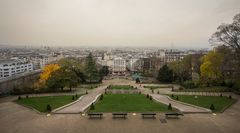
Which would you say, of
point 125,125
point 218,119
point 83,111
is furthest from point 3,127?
point 218,119

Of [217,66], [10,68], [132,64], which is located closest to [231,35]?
[217,66]

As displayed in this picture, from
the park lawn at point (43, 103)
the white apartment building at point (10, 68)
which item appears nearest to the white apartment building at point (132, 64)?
the white apartment building at point (10, 68)

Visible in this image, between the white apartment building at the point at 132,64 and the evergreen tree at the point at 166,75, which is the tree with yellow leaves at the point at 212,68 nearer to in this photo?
the evergreen tree at the point at 166,75

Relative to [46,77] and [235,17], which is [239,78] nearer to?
[235,17]

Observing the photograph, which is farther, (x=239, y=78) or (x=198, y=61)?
(x=198, y=61)

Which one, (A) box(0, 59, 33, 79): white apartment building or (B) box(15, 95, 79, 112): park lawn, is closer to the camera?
(B) box(15, 95, 79, 112): park lawn

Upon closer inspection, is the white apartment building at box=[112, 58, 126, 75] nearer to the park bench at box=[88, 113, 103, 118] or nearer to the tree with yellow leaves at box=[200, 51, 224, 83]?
the tree with yellow leaves at box=[200, 51, 224, 83]

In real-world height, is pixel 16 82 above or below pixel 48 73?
below

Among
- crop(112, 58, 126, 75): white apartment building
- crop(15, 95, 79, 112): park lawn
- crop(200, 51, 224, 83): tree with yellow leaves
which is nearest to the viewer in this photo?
crop(15, 95, 79, 112): park lawn

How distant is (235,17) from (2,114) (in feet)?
99.2

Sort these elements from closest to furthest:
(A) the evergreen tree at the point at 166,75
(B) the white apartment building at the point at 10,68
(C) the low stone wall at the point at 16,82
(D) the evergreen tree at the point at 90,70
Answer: (C) the low stone wall at the point at 16,82 → (A) the evergreen tree at the point at 166,75 → (D) the evergreen tree at the point at 90,70 → (B) the white apartment building at the point at 10,68

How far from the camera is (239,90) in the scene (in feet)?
125

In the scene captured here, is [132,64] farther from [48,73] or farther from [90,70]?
[48,73]

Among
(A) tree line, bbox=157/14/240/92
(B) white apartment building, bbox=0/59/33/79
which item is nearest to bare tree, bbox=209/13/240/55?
(A) tree line, bbox=157/14/240/92
